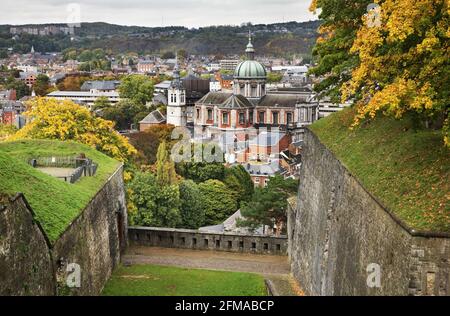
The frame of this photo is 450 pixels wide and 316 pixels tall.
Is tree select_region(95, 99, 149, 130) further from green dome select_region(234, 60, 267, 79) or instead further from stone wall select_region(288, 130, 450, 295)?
stone wall select_region(288, 130, 450, 295)

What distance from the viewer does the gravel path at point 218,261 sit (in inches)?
876

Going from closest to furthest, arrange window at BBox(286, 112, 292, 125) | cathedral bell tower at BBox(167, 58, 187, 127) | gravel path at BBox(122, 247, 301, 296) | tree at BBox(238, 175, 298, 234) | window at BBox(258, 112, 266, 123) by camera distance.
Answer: gravel path at BBox(122, 247, 301, 296) < tree at BBox(238, 175, 298, 234) < window at BBox(286, 112, 292, 125) < window at BBox(258, 112, 266, 123) < cathedral bell tower at BBox(167, 58, 187, 127)

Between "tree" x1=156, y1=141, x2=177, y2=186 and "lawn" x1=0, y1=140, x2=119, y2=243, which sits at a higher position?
"lawn" x1=0, y1=140, x2=119, y2=243

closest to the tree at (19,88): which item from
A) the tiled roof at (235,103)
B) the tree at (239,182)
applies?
the tiled roof at (235,103)

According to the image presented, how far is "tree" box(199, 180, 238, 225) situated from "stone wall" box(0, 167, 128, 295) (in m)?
24.9

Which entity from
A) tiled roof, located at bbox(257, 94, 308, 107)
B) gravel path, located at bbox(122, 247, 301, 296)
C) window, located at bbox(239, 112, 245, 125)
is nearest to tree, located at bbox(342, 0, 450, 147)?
gravel path, located at bbox(122, 247, 301, 296)

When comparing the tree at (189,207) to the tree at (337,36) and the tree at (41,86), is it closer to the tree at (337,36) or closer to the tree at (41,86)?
the tree at (337,36)

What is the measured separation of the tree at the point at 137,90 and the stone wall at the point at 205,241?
88.8m

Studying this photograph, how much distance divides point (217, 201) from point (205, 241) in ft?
76.6

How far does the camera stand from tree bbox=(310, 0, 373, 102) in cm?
1989

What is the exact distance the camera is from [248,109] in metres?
86.9

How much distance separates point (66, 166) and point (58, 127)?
696 centimetres

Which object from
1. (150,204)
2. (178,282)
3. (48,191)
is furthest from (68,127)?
(48,191)
